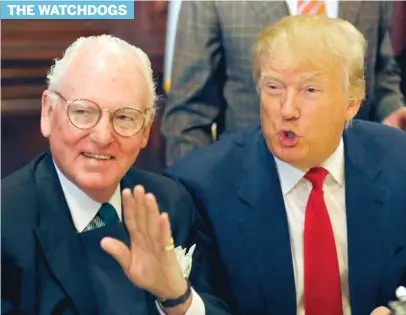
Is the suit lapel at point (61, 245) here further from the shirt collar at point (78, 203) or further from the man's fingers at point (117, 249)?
the man's fingers at point (117, 249)

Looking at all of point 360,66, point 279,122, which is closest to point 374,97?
point 360,66

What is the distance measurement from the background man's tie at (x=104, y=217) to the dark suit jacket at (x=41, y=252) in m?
0.04

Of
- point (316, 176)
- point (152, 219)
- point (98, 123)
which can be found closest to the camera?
point (152, 219)

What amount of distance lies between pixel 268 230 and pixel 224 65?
32cm

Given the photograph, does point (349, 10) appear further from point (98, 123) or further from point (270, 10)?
point (98, 123)

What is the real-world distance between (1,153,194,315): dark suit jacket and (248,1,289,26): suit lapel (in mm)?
467

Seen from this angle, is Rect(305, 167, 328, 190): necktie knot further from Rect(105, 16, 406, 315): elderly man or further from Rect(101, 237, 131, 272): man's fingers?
Rect(101, 237, 131, 272): man's fingers

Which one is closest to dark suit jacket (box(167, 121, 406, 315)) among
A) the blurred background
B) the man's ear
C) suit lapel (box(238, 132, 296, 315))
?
suit lapel (box(238, 132, 296, 315))

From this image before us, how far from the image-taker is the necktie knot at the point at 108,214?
4.15 ft

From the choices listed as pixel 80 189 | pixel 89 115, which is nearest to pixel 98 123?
pixel 89 115

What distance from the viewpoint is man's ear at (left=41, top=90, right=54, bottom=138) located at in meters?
1.25

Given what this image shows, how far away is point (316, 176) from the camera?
1.31 metres

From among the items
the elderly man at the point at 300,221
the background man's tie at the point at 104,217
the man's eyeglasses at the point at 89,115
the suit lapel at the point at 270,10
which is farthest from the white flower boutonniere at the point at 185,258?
the suit lapel at the point at 270,10

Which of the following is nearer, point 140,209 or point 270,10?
point 140,209
